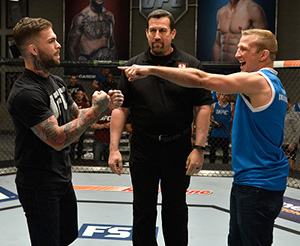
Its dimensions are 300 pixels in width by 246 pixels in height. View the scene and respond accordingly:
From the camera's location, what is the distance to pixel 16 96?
5.66ft

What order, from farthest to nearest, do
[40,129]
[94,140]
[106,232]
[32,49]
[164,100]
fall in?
[94,140], [106,232], [164,100], [32,49], [40,129]

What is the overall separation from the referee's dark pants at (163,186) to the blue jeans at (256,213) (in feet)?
2.16

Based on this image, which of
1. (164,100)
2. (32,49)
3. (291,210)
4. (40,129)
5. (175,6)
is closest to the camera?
(40,129)

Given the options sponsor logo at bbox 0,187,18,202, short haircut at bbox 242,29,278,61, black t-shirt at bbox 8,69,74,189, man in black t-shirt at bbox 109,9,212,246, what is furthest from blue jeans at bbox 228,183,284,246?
sponsor logo at bbox 0,187,18,202

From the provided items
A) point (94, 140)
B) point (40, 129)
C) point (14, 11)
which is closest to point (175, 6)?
point (14, 11)

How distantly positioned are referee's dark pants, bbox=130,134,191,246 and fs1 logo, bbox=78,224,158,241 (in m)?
0.68

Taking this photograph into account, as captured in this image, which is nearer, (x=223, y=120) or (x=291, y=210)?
(x=291, y=210)

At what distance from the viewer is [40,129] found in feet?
5.65

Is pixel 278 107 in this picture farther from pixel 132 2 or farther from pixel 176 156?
pixel 132 2

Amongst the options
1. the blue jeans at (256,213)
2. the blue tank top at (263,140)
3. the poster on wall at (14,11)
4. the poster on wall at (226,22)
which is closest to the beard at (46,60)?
the blue tank top at (263,140)

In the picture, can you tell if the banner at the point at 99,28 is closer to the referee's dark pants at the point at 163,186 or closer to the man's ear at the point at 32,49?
the referee's dark pants at the point at 163,186

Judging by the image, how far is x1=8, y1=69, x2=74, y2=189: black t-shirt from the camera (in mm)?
1718

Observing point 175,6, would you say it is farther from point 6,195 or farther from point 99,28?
point 6,195

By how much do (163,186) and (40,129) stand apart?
3.49 feet
